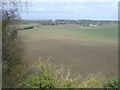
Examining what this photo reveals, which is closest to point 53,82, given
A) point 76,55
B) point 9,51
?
point 9,51

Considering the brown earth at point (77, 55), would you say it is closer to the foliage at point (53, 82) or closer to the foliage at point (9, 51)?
the foliage at point (9, 51)

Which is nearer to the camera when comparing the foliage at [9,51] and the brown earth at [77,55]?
the foliage at [9,51]

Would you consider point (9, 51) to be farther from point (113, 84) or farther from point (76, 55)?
point (76, 55)

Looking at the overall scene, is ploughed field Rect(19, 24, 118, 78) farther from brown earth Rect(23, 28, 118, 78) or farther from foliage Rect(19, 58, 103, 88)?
foliage Rect(19, 58, 103, 88)

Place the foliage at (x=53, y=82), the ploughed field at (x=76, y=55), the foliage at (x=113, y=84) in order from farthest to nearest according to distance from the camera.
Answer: the ploughed field at (x=76, y=55) < the foliage at (x=113, y=84) < the foliage at (x=53, y=82)

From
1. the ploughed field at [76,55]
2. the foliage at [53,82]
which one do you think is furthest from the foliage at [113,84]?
the ploughed field at [76,55]

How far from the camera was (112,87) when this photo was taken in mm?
7273

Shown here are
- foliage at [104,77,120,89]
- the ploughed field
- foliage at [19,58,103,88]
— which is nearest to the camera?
foliage at [19,58,103,88]

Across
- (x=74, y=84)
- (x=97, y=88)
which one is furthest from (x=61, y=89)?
(x=97, y=88)

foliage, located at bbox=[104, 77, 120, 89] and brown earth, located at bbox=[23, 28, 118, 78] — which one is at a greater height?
foliage, located at bbox=[104, 77, 120, 89]

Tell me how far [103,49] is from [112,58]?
3.54 metres

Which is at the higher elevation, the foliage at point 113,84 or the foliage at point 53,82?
the foliage at point 53,82

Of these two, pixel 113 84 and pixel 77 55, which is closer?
pixel 113 84

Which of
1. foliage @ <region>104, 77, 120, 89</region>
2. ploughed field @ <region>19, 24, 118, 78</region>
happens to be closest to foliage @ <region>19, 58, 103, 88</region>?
foliage @ <region>104, 77, 120, 89</region>
